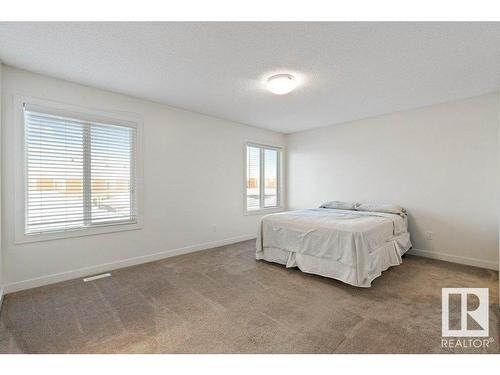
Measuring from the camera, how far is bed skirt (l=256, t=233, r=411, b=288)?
8.80ft

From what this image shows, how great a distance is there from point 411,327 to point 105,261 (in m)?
3.45

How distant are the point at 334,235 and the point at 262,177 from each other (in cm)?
276

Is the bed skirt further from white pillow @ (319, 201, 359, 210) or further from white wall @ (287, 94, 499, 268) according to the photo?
white pillow @ (319, 201, 359, 210)

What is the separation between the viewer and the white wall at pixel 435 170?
3314 mm

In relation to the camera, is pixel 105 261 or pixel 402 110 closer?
pixel 105 261

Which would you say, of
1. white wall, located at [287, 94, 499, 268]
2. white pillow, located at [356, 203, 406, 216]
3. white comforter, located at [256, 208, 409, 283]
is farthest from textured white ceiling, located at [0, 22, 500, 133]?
white comforter, located at [256, 208, 409, 283]

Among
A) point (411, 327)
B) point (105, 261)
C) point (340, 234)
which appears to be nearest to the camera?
point (411, 327)

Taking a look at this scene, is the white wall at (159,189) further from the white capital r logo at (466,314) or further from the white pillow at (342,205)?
the white capital r logo at (466,314)

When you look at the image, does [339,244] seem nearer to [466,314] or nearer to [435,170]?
[466,314]

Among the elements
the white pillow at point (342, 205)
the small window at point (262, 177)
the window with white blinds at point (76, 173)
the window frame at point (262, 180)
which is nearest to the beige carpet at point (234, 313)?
the window with white blinds at point (76, 173)

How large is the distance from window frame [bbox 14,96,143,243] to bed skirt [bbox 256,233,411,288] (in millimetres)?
2032
